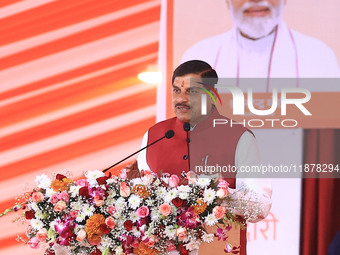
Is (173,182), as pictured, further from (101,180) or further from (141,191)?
(101,180)

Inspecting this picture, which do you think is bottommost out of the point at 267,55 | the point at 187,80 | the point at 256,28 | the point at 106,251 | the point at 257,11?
the point at 106,251

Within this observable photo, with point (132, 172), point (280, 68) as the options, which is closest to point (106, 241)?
point (132, 172)

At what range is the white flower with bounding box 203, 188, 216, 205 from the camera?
5.51 ft

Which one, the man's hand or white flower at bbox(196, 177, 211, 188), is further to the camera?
the man's hand

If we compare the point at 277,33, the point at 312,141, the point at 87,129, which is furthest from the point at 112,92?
the point at 312,141

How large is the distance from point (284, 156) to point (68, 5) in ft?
7.17

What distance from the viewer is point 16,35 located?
3.95m

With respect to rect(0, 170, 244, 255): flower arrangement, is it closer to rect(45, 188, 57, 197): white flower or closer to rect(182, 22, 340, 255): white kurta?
rect(45, 188, 57, 197): white flower

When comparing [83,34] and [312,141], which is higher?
[83,34]

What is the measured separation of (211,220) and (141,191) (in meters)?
0.28

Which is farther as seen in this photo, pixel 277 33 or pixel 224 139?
pixel 277 33

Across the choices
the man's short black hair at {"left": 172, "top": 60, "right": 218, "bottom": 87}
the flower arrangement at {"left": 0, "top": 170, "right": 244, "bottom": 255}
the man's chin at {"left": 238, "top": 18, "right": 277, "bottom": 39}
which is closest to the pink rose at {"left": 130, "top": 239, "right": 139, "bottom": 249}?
the flower arrangement at {"left": 0, "top": 170, "right": 244, "bottom": 255}

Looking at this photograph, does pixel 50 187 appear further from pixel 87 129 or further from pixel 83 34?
pixel 83 34

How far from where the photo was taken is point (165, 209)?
165cm
